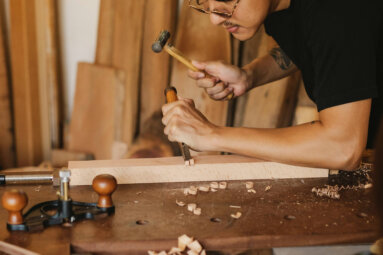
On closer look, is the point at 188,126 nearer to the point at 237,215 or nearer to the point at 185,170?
the point at 185,170

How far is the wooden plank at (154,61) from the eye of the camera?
3.46 meters

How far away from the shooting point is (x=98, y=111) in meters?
3.77

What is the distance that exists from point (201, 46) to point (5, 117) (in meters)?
1.72

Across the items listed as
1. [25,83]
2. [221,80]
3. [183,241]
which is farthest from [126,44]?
[183,241]

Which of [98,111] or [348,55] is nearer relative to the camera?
[348,55]

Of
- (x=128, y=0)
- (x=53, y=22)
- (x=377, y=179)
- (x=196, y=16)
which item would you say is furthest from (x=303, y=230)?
Answer: (x=53, y=22)

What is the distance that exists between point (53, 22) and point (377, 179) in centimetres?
347

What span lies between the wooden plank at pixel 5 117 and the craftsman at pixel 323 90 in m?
2.18

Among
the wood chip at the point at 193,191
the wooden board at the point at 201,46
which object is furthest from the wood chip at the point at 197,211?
the wooden board at the point at 201,46

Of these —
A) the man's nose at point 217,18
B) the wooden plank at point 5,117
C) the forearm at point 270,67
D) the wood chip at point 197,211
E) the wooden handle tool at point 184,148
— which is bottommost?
the wooden plank at point 5,117

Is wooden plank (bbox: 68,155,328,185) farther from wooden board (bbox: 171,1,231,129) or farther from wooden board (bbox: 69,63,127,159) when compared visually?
wooden board (bbox: 69,63,127,159)

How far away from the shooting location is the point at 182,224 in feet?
4.86

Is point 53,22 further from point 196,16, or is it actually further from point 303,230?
point 303,230

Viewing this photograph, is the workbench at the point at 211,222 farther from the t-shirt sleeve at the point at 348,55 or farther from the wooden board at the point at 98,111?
the wooden board at the point at 98,111
